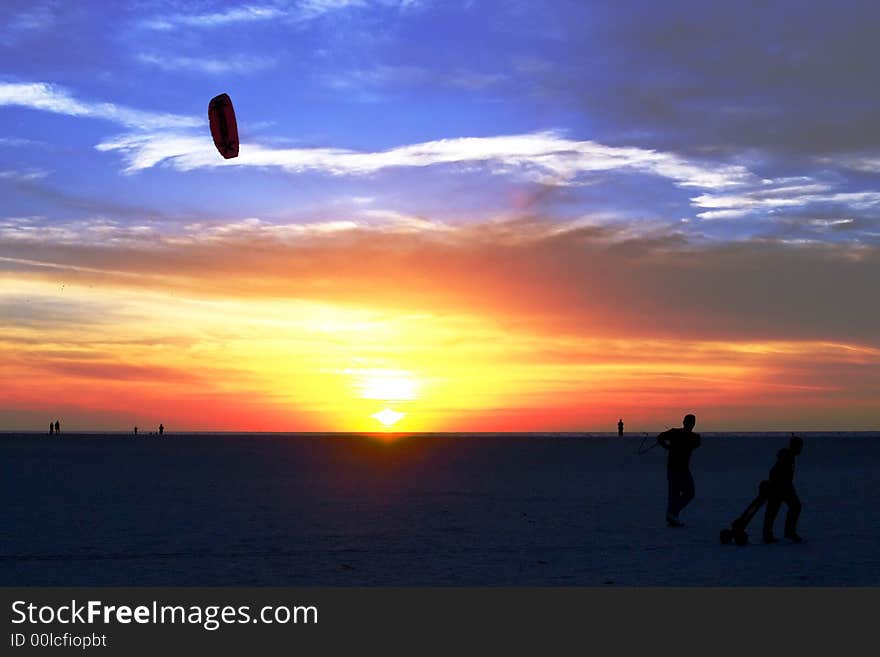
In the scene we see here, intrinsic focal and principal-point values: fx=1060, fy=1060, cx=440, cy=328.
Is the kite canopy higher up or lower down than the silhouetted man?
higher up

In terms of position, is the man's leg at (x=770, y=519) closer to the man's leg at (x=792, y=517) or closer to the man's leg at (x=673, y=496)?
the man's leg at (x=792, y=517)

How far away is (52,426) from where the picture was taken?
370 ft

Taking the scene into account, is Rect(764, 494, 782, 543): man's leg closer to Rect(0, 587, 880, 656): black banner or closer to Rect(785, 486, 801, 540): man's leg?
Rect(785, 486, 801, 540): man's leg

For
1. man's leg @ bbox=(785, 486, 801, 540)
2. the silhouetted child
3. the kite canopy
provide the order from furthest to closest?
the kite canopy < man's leg @ bbox=(785, 486, 801, 540) < the silhouetted child

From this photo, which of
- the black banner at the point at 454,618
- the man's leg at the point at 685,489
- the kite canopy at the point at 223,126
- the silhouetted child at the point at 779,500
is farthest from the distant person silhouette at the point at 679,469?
the kite canopy at the point at 223,126

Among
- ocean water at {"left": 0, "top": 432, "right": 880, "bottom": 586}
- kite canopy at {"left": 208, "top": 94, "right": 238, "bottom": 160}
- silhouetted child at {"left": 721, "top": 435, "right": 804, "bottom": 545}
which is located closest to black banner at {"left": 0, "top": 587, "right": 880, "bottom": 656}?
ocean water at {"left": 0, "top": 432, "right": 880, "bottom": 586}

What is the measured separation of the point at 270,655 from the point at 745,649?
398 cm

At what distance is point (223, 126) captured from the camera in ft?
78.9

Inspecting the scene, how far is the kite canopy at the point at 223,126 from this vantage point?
78.0ft

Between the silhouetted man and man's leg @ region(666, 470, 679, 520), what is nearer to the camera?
the silhouetted man

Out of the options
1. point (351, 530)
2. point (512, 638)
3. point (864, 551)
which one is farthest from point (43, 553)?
point (864, 551)

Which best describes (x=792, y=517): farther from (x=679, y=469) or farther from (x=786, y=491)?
(x=679, y=469)

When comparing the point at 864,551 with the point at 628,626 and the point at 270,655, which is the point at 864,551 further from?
the point at 270,655

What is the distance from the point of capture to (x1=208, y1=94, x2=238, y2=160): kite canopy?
2378cm
